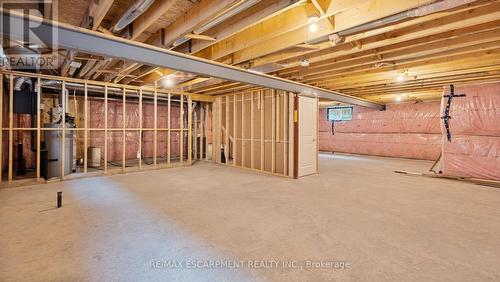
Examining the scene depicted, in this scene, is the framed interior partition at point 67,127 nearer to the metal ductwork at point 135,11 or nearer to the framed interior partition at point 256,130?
the framed interior partition at point 256,130

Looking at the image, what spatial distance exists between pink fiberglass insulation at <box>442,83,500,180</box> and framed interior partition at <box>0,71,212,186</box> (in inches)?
251

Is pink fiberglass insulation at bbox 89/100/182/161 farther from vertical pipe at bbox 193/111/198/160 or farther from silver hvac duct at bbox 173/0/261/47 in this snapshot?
silver hvac duct at bbox 173/0/261/47

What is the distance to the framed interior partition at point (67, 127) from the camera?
190 inches

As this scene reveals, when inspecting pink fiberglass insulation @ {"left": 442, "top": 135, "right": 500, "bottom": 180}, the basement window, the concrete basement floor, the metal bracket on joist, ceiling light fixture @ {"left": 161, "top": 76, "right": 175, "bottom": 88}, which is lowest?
the concrete basement floor

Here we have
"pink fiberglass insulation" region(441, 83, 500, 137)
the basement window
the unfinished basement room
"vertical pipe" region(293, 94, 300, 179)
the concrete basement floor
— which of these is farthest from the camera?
the basement window

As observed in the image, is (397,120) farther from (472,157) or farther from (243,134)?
(243,134)

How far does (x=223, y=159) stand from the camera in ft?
24.9

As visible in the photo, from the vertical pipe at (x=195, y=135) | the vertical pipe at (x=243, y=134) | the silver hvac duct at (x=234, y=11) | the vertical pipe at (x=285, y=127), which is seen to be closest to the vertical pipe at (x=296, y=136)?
the vertical pipe at (x=285, y=127)

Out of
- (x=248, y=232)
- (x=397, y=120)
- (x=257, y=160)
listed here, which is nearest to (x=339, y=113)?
(x=397, y=120)

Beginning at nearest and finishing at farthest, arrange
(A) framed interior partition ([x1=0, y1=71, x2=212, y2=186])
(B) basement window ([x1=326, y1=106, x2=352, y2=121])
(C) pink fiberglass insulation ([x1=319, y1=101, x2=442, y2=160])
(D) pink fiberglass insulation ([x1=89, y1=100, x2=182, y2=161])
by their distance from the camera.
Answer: (A) framed interior partition ([x1=0, y1=71, x2=212, y2=186])
(D) pink fiberglass insulation ([x1=89, y1=100, x2=182, y2=161])
(C) pink fiberglass insulation ([x1=319, y1=101, x2=442, y2=160])
(B) basement window ([x1=326, y1=106, x2=352, y2=121])

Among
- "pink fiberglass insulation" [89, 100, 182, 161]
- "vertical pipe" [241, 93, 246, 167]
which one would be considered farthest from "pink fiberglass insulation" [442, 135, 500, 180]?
"pink fiberglass insulation" [89, 100, 182, 161]

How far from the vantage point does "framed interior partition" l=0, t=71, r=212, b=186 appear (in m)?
4.83

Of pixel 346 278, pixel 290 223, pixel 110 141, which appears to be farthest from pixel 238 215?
pixel 110 141

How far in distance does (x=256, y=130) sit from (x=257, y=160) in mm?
816
